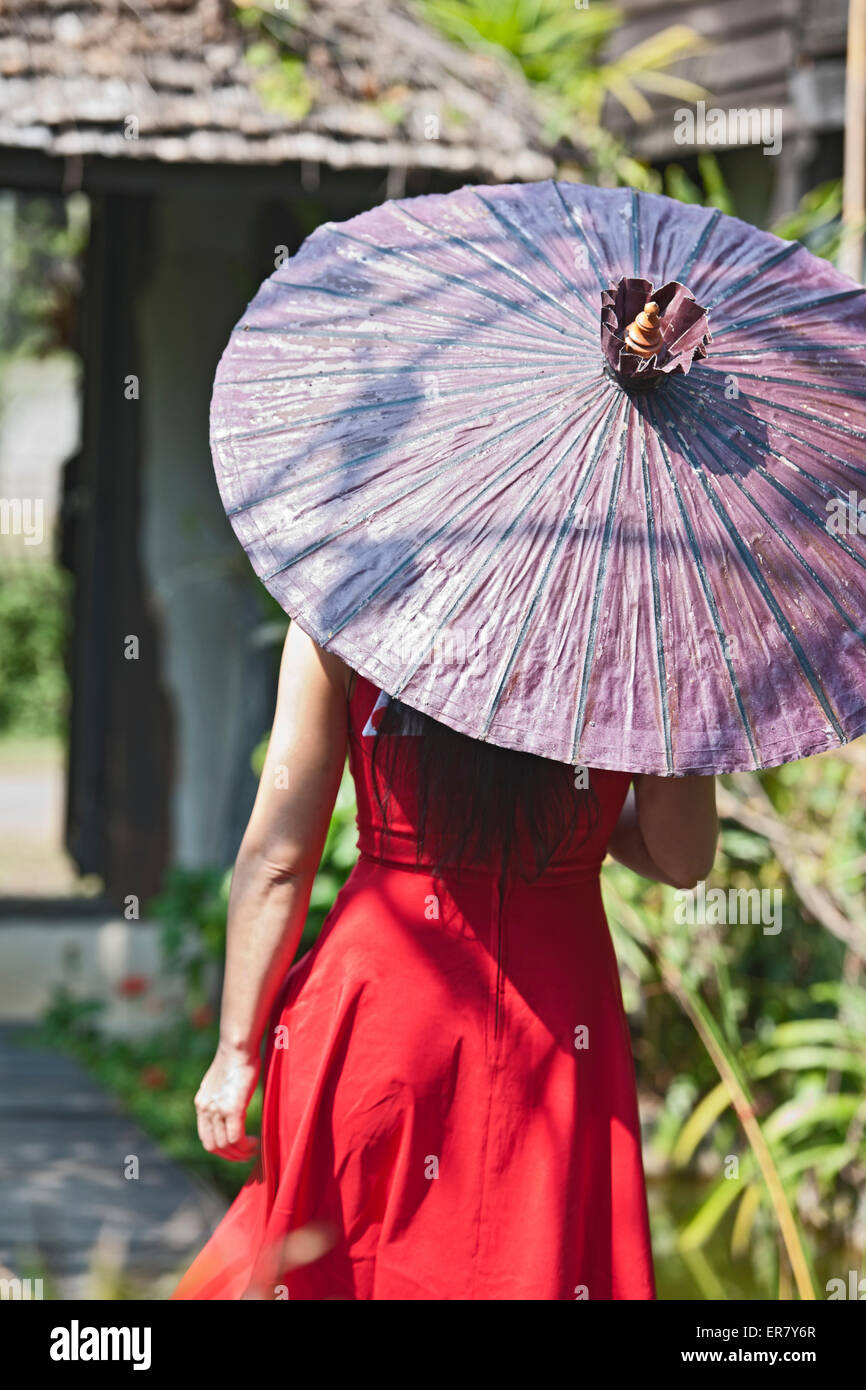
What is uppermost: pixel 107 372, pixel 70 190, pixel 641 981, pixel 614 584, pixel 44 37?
pixel 44 37

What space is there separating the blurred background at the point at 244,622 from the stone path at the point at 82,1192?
0.05 feet

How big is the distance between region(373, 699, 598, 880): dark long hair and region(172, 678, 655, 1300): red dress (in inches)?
0.9

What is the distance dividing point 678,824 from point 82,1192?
3002mm

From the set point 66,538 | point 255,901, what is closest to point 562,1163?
point 255,901

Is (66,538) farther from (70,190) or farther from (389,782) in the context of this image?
(389,782)

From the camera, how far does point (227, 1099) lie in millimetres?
1804

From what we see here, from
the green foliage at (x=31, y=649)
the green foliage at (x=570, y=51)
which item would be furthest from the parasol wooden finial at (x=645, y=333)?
the green foliage at (x=31, y=649)

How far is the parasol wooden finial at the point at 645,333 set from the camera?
4.96 feet

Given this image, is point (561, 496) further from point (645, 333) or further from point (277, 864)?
point (277, 864)

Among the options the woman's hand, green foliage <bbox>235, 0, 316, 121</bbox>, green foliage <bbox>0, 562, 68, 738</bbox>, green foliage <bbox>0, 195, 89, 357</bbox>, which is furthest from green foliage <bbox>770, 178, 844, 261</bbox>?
green foliage <bbox>0, 562, 68, 738</bbox>

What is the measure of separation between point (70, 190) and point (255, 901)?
323 cm

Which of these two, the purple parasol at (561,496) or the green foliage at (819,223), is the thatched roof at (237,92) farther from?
the purple parasol at (561,496)

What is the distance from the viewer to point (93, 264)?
18.6ft

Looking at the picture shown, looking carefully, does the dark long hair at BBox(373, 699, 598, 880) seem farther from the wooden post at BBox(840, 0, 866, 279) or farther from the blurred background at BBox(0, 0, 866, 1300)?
the wooden post at BBox(840, 0, 866, 279)
